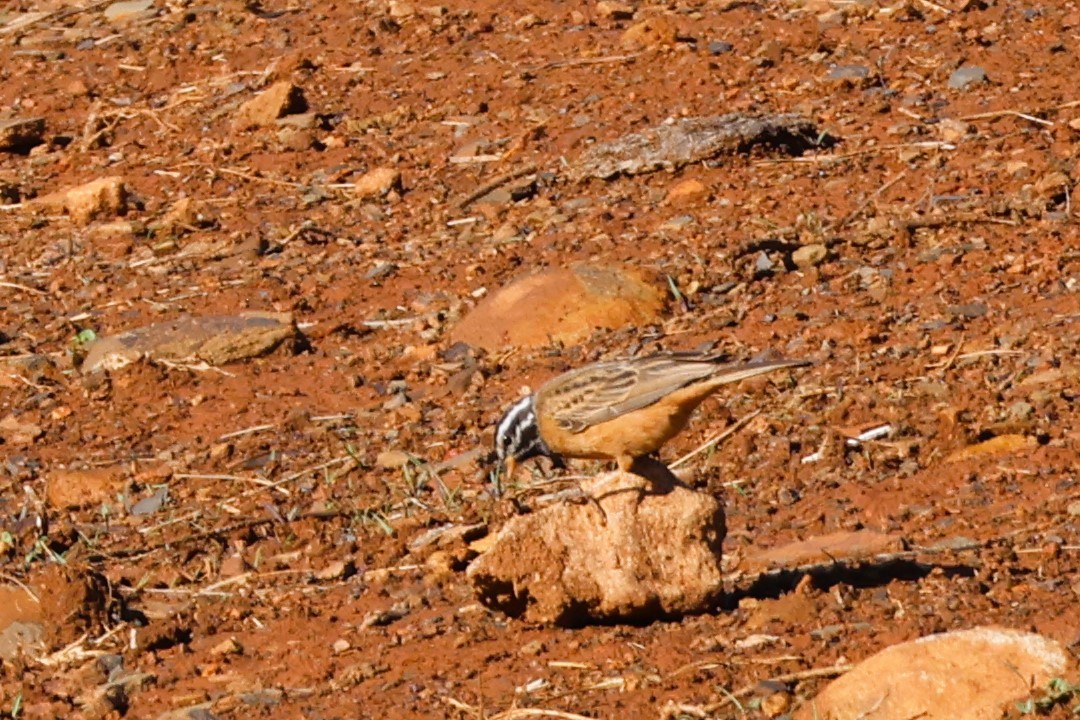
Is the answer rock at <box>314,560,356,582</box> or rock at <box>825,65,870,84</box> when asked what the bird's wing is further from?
rock at <box>825,65,870,84</box>

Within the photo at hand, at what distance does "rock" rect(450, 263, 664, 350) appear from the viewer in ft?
35.1

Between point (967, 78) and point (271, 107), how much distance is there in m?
4.76

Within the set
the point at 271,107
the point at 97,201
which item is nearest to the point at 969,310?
the point at 271,107

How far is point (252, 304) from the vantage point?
39.7 ft

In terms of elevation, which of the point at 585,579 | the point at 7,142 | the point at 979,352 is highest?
the point at 585,579

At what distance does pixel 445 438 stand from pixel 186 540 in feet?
4.48

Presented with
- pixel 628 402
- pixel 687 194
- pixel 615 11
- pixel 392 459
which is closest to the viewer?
pixel 628 402

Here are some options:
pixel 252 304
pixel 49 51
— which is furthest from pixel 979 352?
pixel 49 51

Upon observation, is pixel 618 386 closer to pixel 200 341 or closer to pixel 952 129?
pixel 200 341

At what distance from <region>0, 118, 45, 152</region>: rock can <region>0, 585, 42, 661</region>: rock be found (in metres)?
7.21

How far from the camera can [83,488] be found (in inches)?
399

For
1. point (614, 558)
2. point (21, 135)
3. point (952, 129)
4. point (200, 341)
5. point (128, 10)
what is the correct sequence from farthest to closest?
point (128, 10)
point (21, 135)
point (952, 129)
point (200, 341)
point (614, 558)

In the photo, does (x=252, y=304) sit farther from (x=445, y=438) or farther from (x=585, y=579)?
(x=585, y=579)

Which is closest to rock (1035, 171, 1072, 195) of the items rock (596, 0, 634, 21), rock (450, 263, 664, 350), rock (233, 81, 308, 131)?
rock (450, 263, 664, 350)
